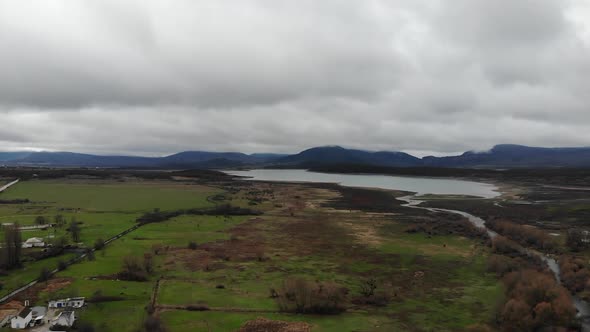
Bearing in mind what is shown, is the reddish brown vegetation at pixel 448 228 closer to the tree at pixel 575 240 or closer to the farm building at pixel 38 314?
the tree at pixel 575 240

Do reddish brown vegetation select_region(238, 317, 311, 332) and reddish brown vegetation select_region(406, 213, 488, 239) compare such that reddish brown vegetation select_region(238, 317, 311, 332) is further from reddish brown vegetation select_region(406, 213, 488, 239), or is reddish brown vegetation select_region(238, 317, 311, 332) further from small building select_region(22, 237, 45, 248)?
reddish brown vegetation select_region(406, 213, 488, 239)

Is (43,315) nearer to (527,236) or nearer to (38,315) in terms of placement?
(38,315)

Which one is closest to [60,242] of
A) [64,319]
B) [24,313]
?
[24,313]

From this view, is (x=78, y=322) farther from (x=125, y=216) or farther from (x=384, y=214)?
(x=384, y=214)

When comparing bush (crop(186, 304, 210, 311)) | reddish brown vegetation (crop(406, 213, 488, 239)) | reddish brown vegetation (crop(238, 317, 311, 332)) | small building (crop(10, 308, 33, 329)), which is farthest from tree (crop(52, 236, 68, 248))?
reddish brown vegetation (crop(406, 213, 488, 239))

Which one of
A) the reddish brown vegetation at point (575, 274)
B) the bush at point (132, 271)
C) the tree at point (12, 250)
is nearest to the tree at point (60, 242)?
the tree at point (12, 250)

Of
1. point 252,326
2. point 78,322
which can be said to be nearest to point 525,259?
point 252,326
